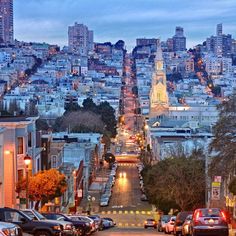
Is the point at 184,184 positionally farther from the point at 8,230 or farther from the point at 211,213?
the point at 8,230

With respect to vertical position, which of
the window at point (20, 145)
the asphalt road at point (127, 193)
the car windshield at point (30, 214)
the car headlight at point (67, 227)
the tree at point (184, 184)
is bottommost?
the asphalt road at point (127, 193)

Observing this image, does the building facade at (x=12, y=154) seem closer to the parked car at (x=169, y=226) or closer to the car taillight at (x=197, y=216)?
the parked car at (x=169, y=226)

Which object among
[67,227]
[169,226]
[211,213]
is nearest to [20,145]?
[169,226]

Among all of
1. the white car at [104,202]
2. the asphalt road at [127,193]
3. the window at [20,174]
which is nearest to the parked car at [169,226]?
the window at [20,174]

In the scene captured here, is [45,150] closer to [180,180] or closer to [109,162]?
[180,180]

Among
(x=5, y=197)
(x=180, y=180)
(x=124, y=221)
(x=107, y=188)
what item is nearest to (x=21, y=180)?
(x=5, y=197)

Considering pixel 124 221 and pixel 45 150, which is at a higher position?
pixel 45 150
